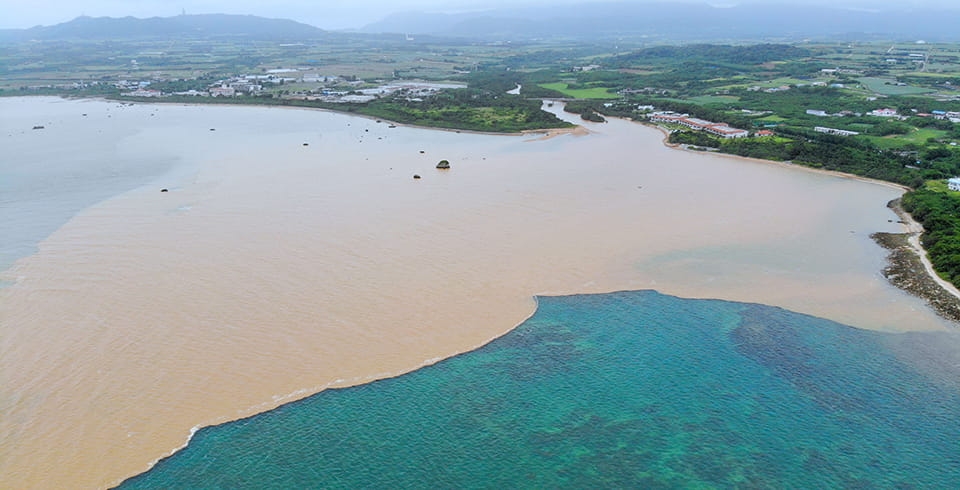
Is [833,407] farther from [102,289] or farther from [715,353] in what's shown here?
[102,289]

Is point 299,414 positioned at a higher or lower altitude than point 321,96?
lower

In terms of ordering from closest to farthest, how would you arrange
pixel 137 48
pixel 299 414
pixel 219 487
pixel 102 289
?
pixel 219 487, pixel 299 414, pixel 102 289, pixel 137 48

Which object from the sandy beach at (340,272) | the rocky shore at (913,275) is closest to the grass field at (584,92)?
the sandy beach at (340,272)

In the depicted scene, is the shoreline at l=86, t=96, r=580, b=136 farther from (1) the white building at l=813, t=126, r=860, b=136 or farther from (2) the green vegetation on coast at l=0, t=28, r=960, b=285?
(1) the white building at l=813, t=126, r=860, b=136

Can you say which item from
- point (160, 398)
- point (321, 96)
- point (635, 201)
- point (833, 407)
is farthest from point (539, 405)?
point (321, 96)

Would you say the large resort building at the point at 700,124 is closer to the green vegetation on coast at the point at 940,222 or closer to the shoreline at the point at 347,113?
the shoreline at the point at 347,113
